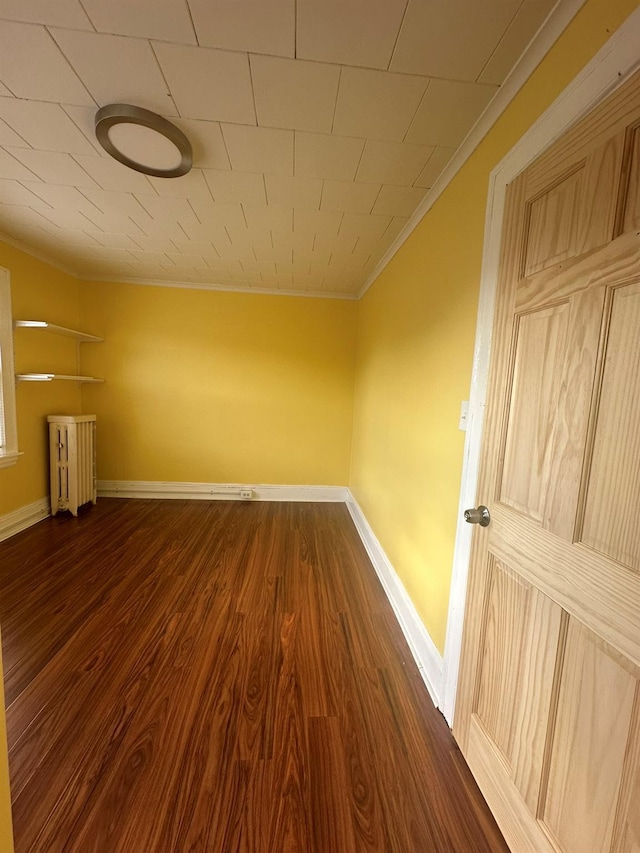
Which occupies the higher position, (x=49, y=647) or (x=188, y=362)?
(x=188, y=362)

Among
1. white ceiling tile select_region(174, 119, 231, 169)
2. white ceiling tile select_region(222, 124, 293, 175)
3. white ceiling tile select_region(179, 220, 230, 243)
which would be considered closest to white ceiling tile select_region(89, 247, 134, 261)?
white ceiling tile select_region(179, 220, 230, 243)

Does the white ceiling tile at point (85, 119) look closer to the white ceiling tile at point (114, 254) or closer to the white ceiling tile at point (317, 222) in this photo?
the white ceiling tile at point (317, 222)

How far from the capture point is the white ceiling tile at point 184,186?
1703mm

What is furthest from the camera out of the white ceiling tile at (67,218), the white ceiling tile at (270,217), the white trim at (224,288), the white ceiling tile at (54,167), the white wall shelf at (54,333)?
the white trim at (224,288)

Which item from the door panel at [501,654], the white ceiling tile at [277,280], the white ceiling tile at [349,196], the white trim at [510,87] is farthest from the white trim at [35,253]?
the door panel at [501,654]

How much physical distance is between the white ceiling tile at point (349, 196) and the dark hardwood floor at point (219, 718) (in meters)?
2.46

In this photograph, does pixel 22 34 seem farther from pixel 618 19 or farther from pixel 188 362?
pixel 188 362

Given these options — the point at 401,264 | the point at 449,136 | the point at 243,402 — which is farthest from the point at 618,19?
the point at 243,402

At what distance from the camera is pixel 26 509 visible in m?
2.91

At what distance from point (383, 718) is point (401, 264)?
255 cm

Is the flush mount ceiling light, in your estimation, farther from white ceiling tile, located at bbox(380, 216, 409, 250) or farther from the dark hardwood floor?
the dark hardwood floor

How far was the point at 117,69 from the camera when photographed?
3.69 feet

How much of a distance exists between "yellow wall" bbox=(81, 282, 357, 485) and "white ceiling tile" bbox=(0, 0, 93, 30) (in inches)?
104

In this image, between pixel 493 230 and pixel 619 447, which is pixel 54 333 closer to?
pixel 493 230
